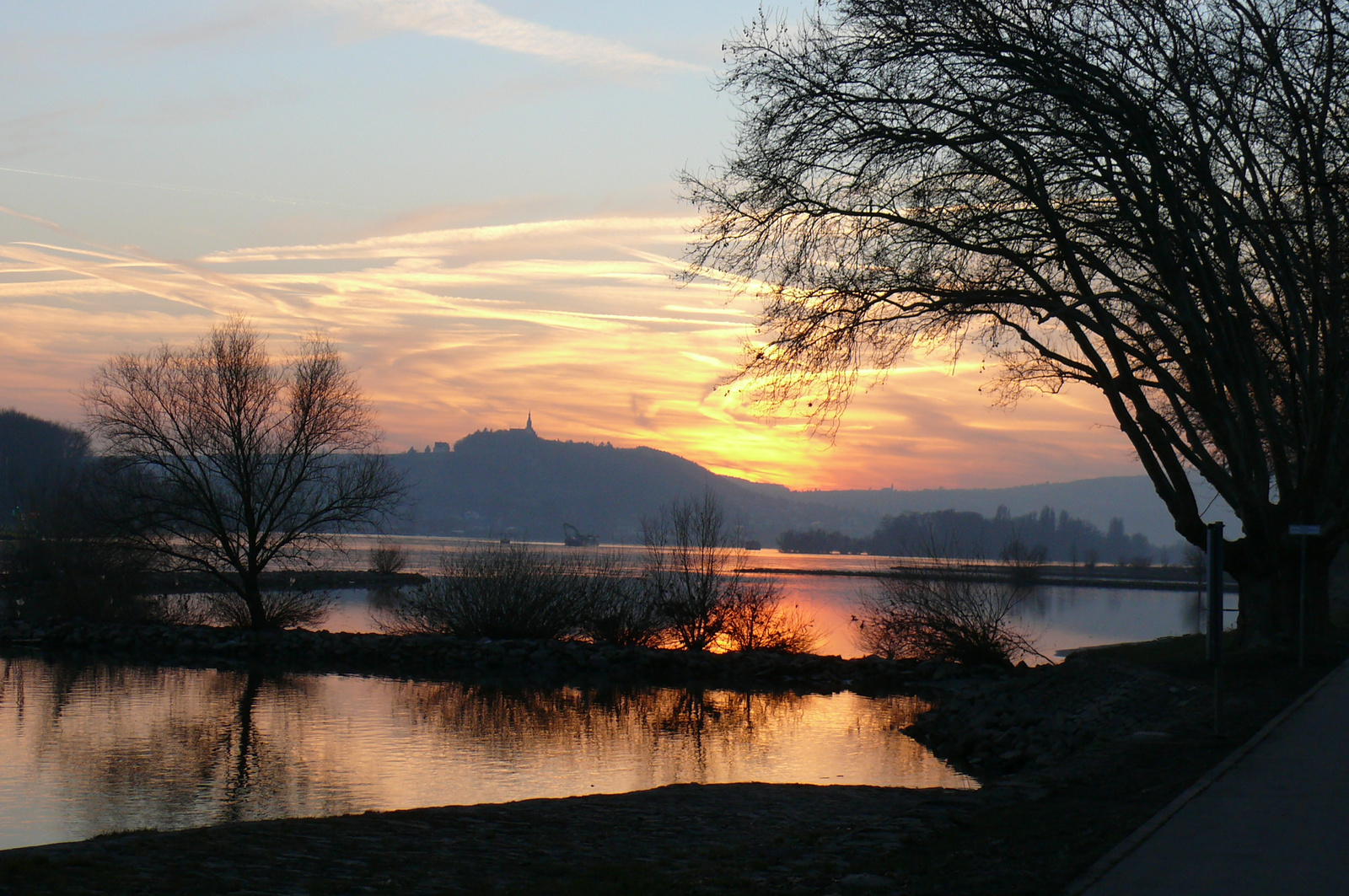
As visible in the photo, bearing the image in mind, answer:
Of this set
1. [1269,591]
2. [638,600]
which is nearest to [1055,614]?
[638,600]

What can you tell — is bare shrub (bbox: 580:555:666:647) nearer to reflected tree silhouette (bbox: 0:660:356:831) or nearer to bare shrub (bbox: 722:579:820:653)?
bare shrub (bbox: 722:579:820:653)

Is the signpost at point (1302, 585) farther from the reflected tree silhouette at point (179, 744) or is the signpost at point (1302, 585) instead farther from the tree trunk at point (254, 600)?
the tree trunk at point (254, 600)

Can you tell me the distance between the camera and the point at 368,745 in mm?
18219

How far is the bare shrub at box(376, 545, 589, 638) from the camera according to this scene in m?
33.6

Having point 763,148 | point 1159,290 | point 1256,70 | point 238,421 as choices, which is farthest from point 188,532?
point 1256,70

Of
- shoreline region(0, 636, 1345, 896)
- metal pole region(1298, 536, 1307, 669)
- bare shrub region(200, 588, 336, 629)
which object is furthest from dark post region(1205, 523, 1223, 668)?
bare shrub region(200, 588, 336, 629)

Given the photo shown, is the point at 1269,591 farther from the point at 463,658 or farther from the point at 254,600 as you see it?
the point at 254,600

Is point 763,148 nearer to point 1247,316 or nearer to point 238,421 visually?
point 1247,316

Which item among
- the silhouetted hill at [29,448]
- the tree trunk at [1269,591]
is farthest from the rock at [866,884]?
the silhouetted hill at [29,448]

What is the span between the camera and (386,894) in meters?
7.75

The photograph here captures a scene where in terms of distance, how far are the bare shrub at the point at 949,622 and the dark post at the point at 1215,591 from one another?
17.0m

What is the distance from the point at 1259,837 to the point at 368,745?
1404 centimetres

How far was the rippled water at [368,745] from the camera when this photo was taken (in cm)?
1383

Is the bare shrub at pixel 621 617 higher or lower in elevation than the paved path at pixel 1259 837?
lower
